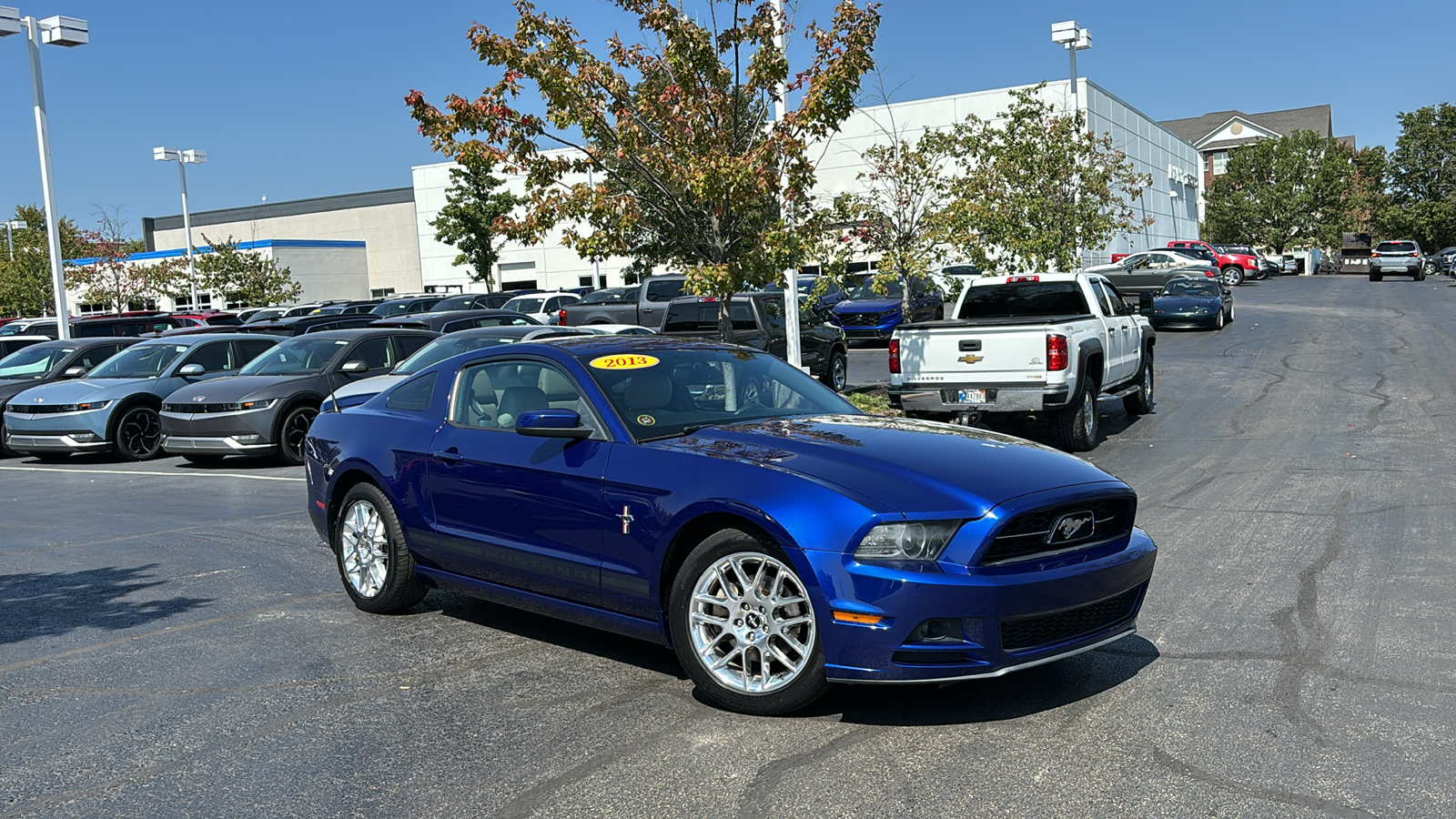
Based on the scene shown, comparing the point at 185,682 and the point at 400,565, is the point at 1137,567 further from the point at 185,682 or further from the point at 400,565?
the point at 185,682

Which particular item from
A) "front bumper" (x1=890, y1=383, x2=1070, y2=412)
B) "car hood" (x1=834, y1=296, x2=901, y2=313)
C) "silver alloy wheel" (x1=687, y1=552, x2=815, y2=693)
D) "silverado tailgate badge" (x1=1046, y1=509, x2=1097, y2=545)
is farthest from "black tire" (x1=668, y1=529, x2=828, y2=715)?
"car hood" (x1=834, y1=296, x2=901, y2=313)

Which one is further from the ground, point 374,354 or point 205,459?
point 374,354

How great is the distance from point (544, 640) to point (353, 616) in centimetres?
129

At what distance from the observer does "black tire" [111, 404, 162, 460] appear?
1611cm

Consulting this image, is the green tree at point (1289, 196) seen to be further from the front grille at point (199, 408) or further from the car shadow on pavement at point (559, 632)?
the car shadow on pavement at point (559, 632)

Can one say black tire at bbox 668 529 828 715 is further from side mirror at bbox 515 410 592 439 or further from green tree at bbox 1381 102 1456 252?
Answer: green tree at bbox 1381 102 1456 252

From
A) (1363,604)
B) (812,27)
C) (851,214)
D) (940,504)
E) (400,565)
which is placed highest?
(812,27)

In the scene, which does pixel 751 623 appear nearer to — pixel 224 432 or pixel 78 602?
pixel 78 602

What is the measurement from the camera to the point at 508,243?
5469 centimetres

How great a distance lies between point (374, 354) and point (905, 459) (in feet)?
38.4

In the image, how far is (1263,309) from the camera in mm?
35469

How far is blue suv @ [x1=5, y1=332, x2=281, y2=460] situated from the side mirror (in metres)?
11.0

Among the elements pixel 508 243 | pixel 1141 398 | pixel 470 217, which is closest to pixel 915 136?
pixel 470 217

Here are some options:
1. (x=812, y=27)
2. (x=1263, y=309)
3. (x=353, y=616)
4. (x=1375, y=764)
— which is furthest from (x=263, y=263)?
(x=1375, y=764)
